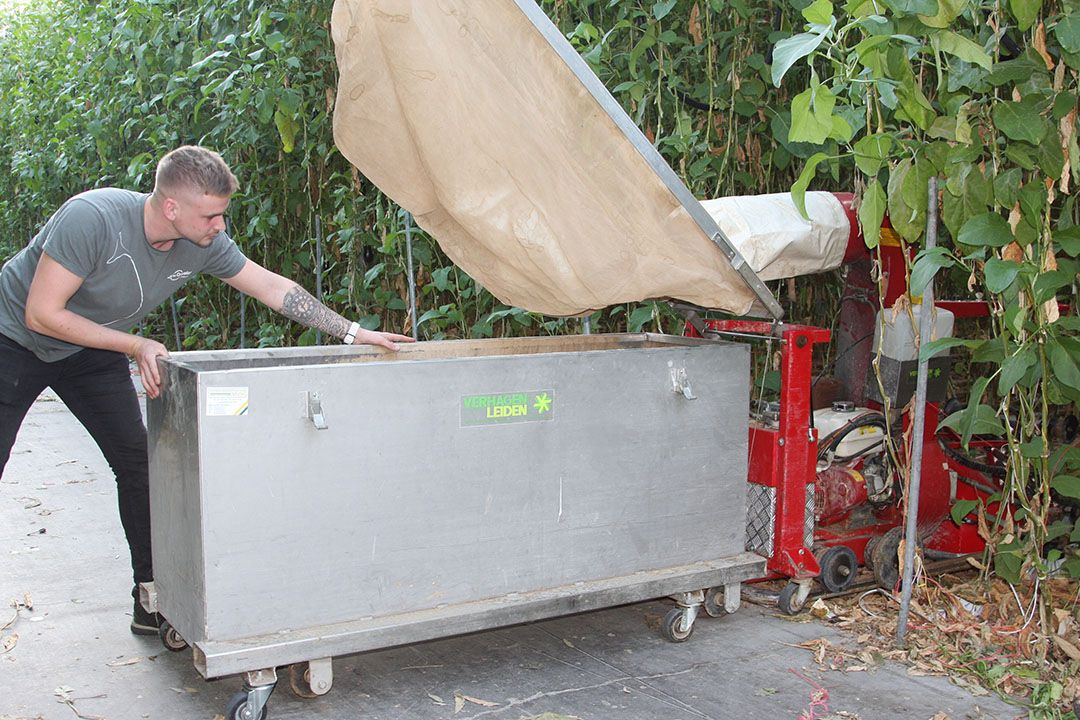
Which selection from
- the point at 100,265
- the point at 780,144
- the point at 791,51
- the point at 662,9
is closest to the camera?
the point at 791,51

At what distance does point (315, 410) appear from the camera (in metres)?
3.20

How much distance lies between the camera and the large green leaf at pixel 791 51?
3.24m

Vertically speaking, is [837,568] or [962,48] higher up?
[962,48]

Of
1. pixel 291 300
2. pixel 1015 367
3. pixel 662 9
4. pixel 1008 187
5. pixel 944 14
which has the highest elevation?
pixel 662 9

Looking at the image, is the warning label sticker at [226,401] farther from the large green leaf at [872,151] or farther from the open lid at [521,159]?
the large green leaf at [872,151]

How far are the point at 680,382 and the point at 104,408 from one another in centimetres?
209

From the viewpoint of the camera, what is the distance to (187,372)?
3.17 m

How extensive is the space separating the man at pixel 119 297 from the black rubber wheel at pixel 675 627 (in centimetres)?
145

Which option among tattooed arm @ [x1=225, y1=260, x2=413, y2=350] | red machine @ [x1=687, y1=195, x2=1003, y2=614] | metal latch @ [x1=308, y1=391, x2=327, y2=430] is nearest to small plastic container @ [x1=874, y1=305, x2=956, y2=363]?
red machine @ [x1=687, y1=195, x2=1003, y2=614]

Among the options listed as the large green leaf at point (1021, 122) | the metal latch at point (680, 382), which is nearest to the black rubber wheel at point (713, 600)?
the metal latch at point (680, 382)

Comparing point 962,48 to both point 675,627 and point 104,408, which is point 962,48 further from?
point 104,408

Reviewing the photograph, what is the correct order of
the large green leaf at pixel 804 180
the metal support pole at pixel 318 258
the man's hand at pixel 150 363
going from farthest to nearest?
the metal support pole at pixel 318 258
the large green leaf at pixel 804 180
the man's hand at pixel 150 363

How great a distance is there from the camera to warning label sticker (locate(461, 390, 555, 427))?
3496mm

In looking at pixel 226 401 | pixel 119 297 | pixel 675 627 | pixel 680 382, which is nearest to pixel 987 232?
pixel 680 382
